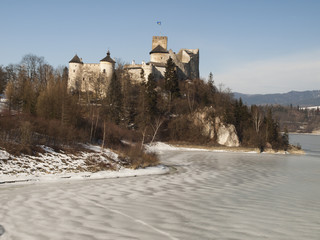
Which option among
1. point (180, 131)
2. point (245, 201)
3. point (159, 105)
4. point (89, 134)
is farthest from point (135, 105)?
point (245, 201)

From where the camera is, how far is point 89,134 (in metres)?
29.0

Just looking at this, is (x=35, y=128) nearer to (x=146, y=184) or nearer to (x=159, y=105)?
(x=146, y=184)

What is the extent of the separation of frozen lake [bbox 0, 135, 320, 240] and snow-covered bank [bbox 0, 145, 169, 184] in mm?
1478

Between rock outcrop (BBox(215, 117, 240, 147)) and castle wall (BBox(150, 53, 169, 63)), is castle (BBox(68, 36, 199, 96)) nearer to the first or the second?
castle wall (BBox(150, 53, 169, 63))

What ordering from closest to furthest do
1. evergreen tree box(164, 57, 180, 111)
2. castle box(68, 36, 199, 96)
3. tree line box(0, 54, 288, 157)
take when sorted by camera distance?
tree line box(0, 54, 288, 157) < evergreen tree box(164, 57, 180, 111) < castle box(68, 36, 199, 96)

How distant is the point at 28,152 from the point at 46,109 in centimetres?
1104

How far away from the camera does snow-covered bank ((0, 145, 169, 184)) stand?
13672 mm

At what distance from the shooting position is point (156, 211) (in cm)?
843

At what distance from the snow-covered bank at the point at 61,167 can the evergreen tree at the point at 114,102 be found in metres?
22.6

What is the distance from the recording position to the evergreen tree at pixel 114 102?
139 ft

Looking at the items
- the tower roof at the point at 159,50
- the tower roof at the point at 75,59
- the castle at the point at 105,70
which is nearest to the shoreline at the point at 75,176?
the castle at the point at 105,70

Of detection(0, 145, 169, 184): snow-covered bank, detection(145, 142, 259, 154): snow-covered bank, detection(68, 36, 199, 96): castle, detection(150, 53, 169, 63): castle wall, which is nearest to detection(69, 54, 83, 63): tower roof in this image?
detection(68, 36, 199, 96): castle

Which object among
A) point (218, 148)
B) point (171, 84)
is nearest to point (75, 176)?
point (218, 148)

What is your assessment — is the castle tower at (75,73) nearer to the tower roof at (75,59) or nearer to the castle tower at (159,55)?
the tower roof at (75,59)
